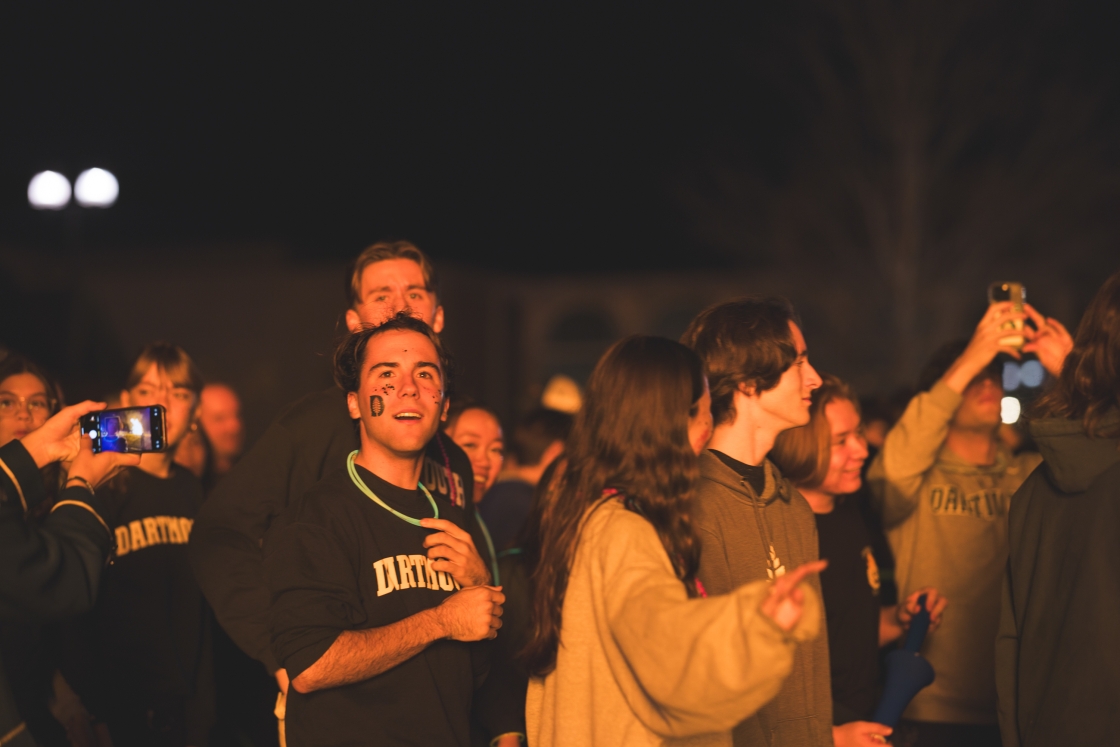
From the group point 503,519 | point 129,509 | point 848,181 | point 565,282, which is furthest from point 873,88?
point 129,509

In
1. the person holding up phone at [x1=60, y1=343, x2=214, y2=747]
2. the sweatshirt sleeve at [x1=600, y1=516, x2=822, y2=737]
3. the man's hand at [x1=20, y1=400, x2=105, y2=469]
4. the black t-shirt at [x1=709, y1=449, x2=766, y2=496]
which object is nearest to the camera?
the sweatshirt sleeve at [x1=600, y1=516, x2=822, y2=737]

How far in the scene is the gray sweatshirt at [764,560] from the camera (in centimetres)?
304

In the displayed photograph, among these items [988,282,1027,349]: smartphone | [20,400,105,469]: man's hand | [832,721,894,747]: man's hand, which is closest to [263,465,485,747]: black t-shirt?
[20,400,105,469]: man's hand

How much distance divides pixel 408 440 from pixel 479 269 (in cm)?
2746

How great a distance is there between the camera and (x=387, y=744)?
117 inches

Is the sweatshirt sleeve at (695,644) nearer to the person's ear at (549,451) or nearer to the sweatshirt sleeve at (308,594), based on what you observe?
the sweatshirt sleeve at (308,594)

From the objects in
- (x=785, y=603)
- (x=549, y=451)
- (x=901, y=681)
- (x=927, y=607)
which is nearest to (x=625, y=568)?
(x=785, y=603)

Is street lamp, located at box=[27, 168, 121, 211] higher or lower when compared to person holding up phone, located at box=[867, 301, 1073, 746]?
higher

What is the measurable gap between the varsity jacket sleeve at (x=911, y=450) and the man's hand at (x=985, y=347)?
0.07m

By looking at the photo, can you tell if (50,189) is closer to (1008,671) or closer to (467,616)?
(467,616)

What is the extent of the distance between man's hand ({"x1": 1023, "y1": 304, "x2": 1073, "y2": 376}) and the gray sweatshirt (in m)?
1.59

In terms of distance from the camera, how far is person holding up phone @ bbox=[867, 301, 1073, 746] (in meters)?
4.49

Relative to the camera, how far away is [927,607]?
168 inches

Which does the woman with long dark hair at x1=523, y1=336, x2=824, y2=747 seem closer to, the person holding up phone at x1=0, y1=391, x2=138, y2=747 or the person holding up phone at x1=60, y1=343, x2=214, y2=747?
the person holding up phone at x1=0, y1=391, x2=138, y2=747
